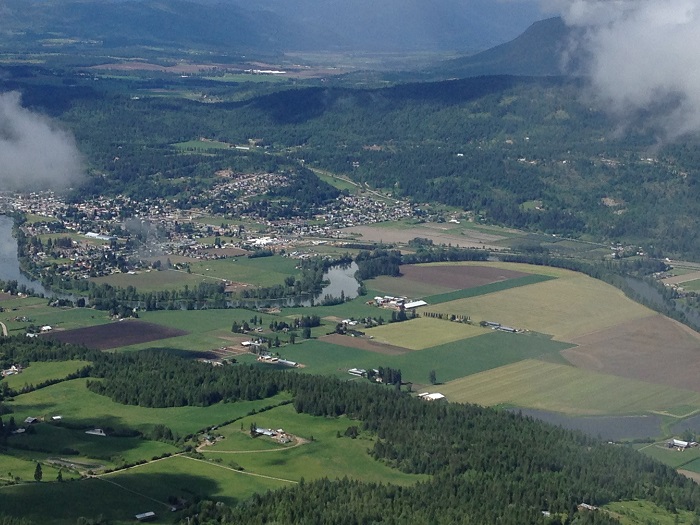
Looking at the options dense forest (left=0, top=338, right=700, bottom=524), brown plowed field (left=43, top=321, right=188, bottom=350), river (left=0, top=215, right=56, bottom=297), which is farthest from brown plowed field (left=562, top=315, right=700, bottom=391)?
river (left=0, top=215, right=56, bottom=297)

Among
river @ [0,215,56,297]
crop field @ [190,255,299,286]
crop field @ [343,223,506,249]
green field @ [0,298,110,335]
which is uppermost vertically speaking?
crop field @ [343,223,506,249]

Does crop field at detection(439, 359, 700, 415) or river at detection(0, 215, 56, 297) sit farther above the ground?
crop field at detection(439, 359, 700, 415)

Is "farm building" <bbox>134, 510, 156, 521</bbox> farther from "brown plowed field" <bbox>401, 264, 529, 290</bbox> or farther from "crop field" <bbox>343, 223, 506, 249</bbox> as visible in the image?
"crop field" <bbox>343, 223, 506, 249</bbox>

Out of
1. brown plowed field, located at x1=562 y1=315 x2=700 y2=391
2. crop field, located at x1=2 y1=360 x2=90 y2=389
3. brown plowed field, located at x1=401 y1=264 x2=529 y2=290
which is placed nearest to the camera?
crop field, located at x1=2 y1=360 x2=90 y2=389

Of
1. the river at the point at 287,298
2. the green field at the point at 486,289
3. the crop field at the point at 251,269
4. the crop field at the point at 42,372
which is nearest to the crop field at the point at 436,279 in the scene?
the green field at the point at 486,289

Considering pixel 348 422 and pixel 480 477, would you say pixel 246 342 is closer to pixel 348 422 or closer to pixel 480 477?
pixel 348 422

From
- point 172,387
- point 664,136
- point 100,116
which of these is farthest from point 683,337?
point 100,116

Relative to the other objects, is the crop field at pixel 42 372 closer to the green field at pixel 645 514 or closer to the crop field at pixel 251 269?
the crop field at pixel 251 269

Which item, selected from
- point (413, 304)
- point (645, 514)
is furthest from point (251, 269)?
point (645, 514)
